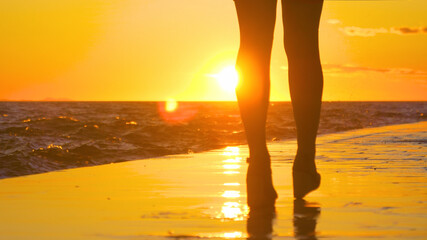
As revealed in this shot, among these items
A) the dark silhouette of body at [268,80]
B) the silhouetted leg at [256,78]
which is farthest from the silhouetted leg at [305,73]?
the silhouetted leg at [256,78]

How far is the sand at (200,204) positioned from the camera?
8.08 feet

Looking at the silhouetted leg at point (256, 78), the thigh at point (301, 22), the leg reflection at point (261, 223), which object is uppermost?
the thigh at point (301, 22)

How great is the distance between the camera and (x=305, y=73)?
3.51 meters

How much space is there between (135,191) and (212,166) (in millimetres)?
1753

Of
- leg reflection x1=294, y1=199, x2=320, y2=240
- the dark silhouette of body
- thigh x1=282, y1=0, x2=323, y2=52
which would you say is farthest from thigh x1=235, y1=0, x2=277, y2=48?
leg reflection x1=294, y1=199, x2=320, y2=240

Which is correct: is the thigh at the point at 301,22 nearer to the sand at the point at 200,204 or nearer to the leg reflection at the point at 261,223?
the sand at the point at 200,204

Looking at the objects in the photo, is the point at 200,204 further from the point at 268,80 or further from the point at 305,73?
the point at 305,73

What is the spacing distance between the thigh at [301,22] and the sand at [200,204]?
84cm

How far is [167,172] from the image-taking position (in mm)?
4961

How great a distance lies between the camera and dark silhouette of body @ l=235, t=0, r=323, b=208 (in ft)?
10.4

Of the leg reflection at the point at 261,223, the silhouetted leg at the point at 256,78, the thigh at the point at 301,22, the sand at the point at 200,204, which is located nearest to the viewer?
the leg reflection at the point at 261,223

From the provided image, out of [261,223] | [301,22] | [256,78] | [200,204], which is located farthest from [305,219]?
[301,22]

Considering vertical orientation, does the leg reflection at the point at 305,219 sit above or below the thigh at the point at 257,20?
below

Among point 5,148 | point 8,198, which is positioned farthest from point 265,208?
point 5,148
